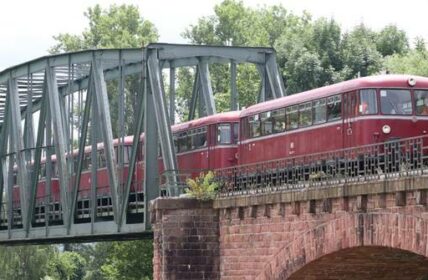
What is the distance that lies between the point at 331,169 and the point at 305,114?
534 centimetres

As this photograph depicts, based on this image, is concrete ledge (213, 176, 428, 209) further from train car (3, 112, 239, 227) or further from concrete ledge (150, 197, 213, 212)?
train car (3, 112, 239, 227)

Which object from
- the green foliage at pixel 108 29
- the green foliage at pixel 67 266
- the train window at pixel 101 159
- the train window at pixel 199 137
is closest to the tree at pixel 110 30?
the green foliage at pixel 108 29

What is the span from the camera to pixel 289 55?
262 ft

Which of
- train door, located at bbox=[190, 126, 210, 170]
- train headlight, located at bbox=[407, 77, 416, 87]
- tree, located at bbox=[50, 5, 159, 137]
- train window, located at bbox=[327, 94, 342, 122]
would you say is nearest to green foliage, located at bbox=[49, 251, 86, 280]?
tree, located at bbox=[50, 5, 159, 137]

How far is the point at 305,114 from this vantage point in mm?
39000

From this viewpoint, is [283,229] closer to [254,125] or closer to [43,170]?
[254,125]

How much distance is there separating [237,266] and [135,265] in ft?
125

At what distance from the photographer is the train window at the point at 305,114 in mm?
38750

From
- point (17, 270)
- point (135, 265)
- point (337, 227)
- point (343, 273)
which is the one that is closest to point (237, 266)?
point (343, 273)

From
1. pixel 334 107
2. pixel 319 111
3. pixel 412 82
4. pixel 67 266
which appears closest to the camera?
pixel 412 82

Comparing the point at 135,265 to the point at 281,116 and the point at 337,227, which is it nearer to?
the point at 281,116

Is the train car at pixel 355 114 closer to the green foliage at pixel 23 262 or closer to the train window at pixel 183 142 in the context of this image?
the train window at pixel 183 142

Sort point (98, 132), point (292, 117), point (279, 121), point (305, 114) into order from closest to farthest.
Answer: point (305, 114) < point (292, 117) < point (279, 121) < point (98, 132)

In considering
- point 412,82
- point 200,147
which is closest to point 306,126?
point 412,82
